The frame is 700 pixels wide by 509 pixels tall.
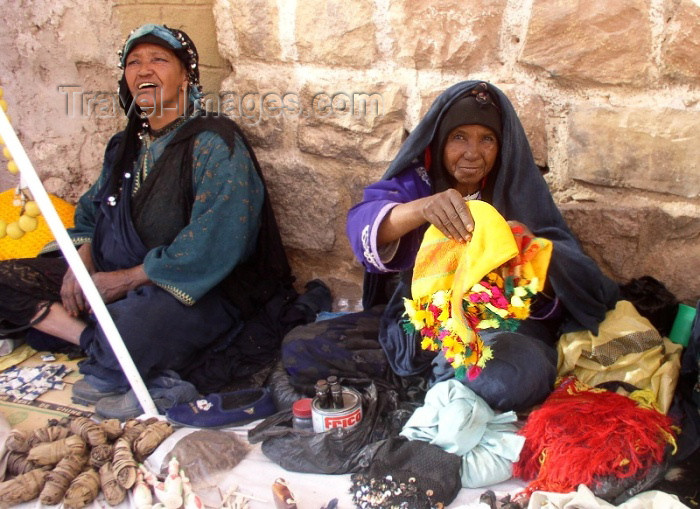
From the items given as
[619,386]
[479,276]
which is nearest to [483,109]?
[479,276]

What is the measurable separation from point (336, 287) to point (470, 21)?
1.35m

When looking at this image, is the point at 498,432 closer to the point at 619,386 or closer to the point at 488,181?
the point at 619,386

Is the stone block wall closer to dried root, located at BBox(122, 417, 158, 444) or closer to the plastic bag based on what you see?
the plastic bag

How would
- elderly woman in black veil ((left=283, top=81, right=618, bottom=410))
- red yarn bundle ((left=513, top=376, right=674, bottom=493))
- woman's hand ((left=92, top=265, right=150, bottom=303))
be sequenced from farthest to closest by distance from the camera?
1. woman's hand ((left=92, top=265, right=150, bottom=303))
2. elderly woman in black veil ((left=283, top=81, right=618, bottom=410))
3. red yarn bundle ((left=513, top=376, right=674, bottom=493))

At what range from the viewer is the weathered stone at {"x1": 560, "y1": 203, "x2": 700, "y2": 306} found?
238 cm

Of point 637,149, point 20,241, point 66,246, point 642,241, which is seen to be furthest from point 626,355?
point 20,241

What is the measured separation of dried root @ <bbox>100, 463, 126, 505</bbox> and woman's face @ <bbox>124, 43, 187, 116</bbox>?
1.56 metres

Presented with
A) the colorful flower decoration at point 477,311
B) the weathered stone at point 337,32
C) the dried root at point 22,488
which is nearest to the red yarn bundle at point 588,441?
the colorful flower decoration at point 477,311

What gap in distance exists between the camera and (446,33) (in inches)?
99.6

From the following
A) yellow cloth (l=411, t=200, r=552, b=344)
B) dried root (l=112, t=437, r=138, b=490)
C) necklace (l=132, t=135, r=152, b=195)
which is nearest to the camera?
yellow cloth (l=411, t=200, r=552, b=344)

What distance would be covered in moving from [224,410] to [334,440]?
0.49 metres

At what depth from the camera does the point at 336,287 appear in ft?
10.4

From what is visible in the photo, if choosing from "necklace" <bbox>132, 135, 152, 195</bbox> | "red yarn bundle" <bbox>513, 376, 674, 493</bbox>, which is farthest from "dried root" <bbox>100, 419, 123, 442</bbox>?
"red yarn bundle" <bbox>513, 376, 674, 493</bbox>

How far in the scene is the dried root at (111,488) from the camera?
1946 millimetres
